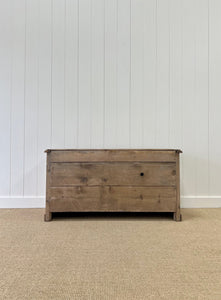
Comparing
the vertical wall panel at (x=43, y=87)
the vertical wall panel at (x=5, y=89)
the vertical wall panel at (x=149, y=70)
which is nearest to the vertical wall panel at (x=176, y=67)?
the vertical wall panel at (x=149, y=70)

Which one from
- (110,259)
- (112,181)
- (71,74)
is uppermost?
(71,74)

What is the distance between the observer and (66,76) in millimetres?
2049

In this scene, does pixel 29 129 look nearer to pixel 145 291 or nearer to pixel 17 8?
pixel 17 8

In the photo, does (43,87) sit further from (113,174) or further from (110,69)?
(113,174)

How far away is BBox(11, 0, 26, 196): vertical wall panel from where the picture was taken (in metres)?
2.01

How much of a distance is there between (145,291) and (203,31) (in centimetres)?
225

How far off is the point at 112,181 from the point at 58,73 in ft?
3.87

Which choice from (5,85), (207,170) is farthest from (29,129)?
(207,170)

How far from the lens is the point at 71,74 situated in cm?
205

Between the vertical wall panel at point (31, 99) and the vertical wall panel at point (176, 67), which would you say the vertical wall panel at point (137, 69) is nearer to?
the vertical wall panel at point (176, 67)

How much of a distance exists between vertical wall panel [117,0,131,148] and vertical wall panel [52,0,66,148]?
0.54 metres

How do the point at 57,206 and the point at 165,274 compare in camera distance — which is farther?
the point at 57,206

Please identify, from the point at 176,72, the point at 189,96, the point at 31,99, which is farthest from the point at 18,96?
the point at 189,96

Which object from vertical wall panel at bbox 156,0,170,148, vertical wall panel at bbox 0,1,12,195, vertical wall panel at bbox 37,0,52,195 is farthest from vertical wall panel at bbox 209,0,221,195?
vertical wall panel at bbox 0,1,12,195
